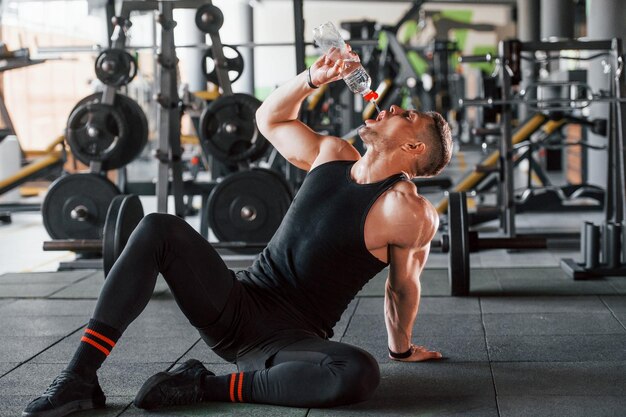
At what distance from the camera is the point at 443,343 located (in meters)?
2.89

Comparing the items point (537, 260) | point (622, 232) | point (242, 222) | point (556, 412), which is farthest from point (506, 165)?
point (556, 412)

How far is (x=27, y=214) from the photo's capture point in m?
7.05

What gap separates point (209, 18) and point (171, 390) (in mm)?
2912

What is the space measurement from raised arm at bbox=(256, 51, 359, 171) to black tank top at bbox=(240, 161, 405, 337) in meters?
0.08

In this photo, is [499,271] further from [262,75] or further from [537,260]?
[262,75]

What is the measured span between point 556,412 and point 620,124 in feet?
8.08

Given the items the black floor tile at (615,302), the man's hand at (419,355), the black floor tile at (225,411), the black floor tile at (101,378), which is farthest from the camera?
the black floor tile at (615,302)

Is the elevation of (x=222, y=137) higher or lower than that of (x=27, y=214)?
higher

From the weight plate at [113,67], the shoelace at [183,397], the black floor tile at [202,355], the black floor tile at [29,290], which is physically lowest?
the black floor tile at [202,355]

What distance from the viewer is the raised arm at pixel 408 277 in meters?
2.21

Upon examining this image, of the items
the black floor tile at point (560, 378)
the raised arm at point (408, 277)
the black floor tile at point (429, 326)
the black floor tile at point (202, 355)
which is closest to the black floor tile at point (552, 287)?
the black floor tile at point (429, 326)

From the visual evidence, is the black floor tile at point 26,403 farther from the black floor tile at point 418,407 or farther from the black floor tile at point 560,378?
the black floor tile at point 560,378

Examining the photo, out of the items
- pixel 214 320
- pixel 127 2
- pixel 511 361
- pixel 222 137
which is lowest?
pixel 511 361

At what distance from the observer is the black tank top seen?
2.22m
